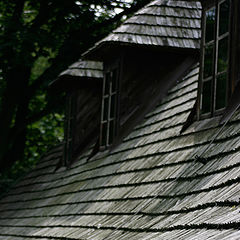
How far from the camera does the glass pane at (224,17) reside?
6.54m

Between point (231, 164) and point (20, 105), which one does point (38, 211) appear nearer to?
point (231, 164)

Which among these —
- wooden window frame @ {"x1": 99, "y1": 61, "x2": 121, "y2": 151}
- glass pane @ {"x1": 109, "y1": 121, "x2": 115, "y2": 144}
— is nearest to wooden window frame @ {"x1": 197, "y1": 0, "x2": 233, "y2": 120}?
wooden window frame @ {"x1": 99, "y1": 61, "x2": 121, "y2": 151}

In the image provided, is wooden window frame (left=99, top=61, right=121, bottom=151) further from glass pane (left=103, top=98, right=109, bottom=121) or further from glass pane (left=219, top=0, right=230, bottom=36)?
glass pane (left=219, top=0, right=230, bottom=36)

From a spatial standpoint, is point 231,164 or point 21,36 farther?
point 21,36

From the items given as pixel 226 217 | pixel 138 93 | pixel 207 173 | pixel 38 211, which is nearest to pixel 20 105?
pixel 38 211

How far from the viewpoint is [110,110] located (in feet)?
32.2

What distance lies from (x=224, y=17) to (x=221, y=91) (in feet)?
2.65

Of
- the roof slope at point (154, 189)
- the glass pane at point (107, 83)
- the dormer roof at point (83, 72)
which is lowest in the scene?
the roof slope at point (154, 189)

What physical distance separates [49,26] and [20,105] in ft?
7.43

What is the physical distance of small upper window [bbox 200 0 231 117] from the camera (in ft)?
21.1

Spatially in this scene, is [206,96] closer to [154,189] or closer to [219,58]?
[219,58]

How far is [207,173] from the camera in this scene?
17.5 feet

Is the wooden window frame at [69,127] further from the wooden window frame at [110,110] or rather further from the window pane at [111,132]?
the window pane at [111,132]

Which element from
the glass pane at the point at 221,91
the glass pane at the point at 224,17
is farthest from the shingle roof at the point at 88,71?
the glass pane at the point at 221,91
